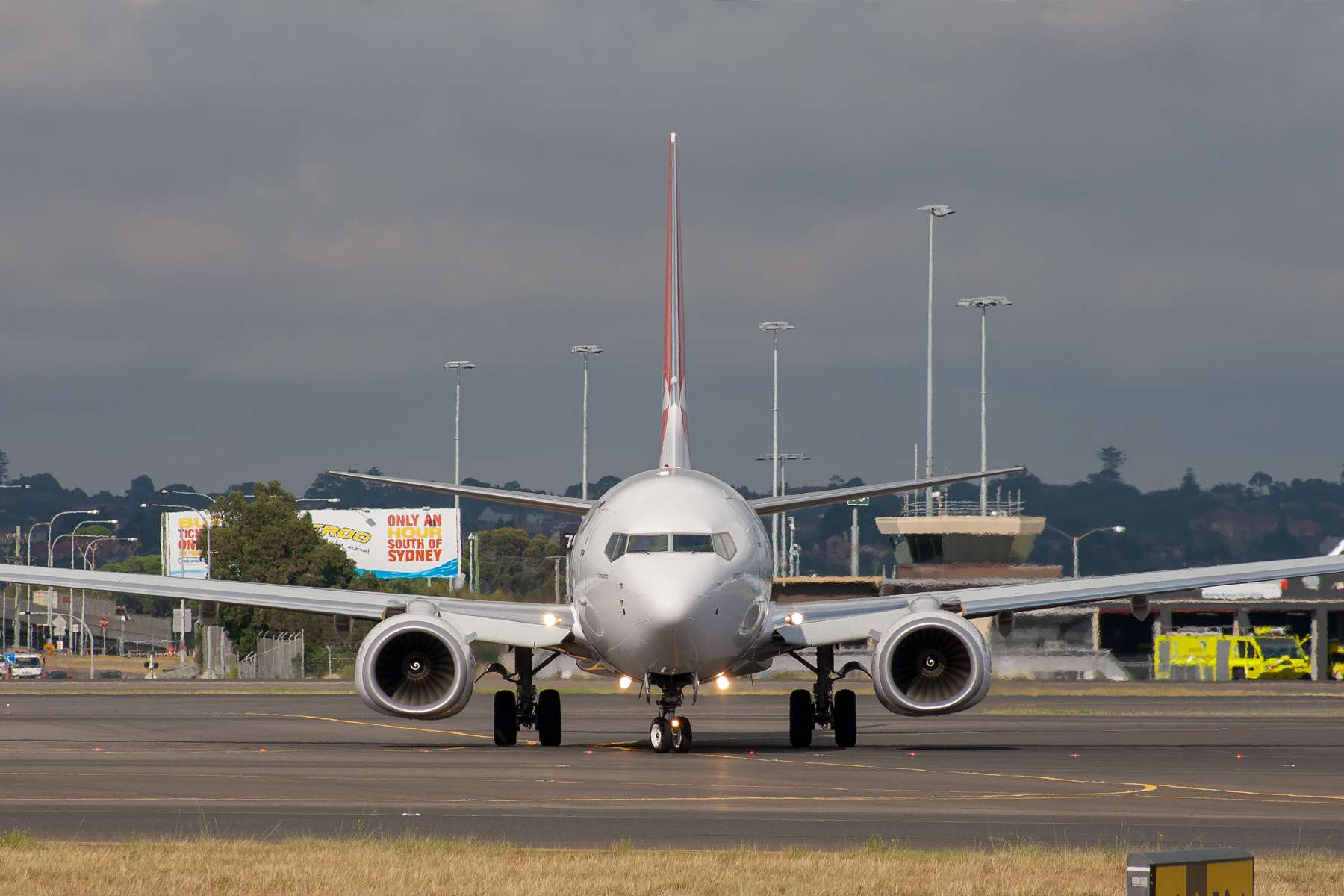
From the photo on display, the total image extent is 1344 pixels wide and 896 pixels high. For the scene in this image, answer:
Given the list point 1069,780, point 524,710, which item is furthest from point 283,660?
point 1069,780

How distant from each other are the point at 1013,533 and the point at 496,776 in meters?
75.8

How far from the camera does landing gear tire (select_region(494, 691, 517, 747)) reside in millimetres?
27016

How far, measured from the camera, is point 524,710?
27516 mm

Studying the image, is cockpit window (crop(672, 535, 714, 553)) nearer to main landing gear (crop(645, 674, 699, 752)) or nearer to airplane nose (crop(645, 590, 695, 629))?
airplane nose (crop(645, 590, 695, 629))

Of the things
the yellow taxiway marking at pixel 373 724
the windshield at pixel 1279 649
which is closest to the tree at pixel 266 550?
the windshield at pixel 1279 649

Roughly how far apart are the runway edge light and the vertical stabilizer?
2079cm

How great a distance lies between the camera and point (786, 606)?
→ 27094 mm

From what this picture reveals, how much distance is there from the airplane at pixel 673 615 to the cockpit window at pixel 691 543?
0.07 feet

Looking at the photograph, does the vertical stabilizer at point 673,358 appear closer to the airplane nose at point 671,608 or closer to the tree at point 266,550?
the airplane nose at point 671,608

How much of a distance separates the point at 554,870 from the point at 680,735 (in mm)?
13224

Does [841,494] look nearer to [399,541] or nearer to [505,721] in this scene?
[505,721]

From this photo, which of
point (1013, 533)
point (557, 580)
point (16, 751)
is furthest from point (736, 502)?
point (1013, 533)

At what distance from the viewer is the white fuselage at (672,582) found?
77.0 feet

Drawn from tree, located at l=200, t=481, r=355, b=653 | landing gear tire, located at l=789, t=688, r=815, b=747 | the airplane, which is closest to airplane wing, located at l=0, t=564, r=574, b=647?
the airplane
